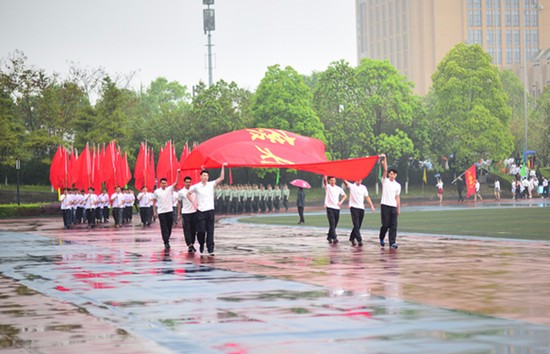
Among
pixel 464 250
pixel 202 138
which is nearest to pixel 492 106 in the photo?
pixel 202 138

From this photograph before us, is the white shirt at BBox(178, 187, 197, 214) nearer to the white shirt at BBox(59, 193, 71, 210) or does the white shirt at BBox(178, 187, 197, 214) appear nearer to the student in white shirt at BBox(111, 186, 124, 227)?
the white shirt at BBox(59, 193, 71, 210)

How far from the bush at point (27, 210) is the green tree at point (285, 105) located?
22.2 metres

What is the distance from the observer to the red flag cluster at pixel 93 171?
53.4 metres

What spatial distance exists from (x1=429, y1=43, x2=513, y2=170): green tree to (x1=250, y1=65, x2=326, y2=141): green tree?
11.8 metres

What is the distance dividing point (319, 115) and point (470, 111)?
12157mm

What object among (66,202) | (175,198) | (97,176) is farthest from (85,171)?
(175,198)

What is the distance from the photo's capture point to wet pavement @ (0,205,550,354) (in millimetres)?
9922

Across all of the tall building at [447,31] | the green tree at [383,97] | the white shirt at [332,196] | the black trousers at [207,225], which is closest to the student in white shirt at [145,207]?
the white shirt at [332,196]

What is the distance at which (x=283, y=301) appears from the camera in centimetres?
1330

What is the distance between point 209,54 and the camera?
10406 cm

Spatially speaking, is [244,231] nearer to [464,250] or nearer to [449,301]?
[464,250]

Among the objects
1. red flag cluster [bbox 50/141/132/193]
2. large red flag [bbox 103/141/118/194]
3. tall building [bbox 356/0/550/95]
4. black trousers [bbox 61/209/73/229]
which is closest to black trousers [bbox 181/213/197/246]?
black trousers [bbox 61/209/73/229]

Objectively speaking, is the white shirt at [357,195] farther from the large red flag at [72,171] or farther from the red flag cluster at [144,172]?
the large red flag at [72,171]

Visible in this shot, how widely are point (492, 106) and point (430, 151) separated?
619 centimetres
